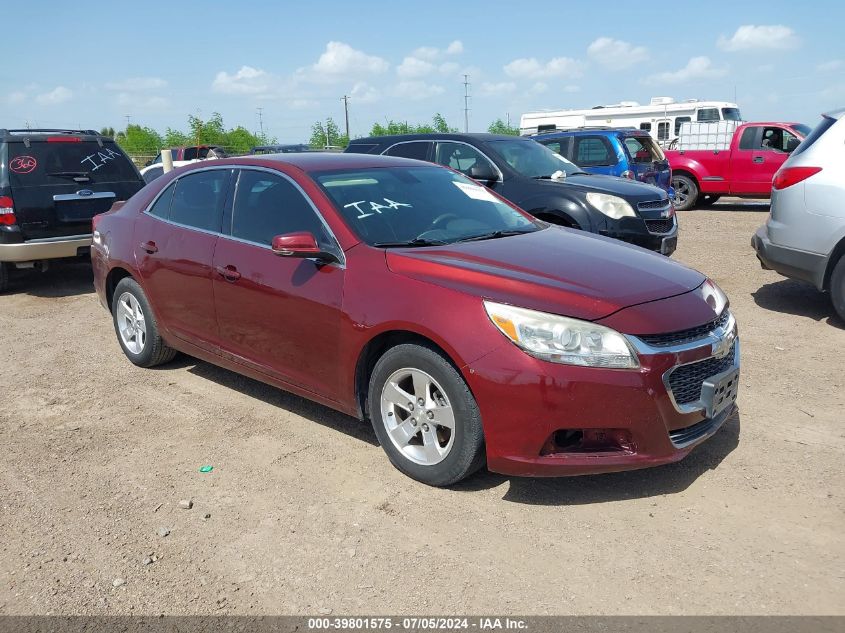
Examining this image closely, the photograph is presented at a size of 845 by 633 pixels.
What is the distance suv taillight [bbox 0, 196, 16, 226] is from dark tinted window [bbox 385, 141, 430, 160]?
4400 millimetres

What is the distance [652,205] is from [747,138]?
8.99 meters

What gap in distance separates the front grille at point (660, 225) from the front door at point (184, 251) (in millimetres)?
5099

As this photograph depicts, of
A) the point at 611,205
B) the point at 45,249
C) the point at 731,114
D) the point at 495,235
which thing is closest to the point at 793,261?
the point at 611,205

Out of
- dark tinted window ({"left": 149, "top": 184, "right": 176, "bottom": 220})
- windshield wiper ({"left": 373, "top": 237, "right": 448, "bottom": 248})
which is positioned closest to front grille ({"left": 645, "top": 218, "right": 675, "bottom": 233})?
windshield wiper ({"left": 373, "top": 237, "right": 448, "bottom": 248})

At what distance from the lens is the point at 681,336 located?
3.52 metres

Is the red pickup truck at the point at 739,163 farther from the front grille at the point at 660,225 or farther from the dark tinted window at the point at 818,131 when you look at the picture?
the dark tinted window at the point at 818,131

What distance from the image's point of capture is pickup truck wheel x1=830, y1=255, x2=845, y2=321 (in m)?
6.50

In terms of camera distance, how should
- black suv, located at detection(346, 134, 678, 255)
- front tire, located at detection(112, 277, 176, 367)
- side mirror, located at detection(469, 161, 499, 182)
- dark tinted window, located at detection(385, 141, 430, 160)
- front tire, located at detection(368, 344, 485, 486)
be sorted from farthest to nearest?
dark tinted window, located at detection(385, 141, 430, 160)
side mirror, located at detection(469, 161, 499, 182)
black suv, located at detection(346, 134, 678, 255)
front tire, located at detection(112, 277, 176, 367)
front tire, located at detection(368, 344, 485, 486)

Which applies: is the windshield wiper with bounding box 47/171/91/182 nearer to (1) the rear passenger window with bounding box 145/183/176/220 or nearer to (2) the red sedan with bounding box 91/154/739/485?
(1) the rear passenger window with bounding box 145/183/176/220

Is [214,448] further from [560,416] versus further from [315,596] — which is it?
[560,416]

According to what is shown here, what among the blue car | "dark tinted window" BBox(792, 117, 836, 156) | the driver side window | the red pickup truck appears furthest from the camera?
the red pickup truck

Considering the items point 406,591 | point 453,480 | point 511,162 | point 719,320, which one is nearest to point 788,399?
point 719,320

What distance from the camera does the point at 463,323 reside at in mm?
3484

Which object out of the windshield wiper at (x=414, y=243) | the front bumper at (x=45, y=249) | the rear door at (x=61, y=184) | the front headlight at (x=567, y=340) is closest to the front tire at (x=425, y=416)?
the front headlight at (x=567, y=340)
